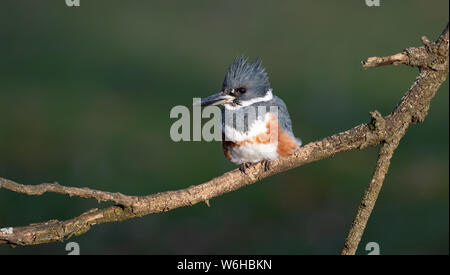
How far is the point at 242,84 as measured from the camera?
8.22 feet

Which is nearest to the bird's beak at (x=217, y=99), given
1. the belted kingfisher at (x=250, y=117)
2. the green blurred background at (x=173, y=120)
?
the belted kingfisher at (x=250, y=117)

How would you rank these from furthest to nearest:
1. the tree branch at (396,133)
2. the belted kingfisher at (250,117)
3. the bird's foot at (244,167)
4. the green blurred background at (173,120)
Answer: the green blurred background at (173,120)
the belted kingfisher at (250,117)
the bird's foot at (244,167)
the tree branch at (396,133)

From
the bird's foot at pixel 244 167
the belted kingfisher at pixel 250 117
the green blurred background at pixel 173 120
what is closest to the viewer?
the bird's foot at pixel 244 167

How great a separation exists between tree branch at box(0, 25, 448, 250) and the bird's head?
50 cm

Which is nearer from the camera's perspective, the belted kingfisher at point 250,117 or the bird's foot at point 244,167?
the bird's foot at point 244,167

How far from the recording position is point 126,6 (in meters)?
8.88

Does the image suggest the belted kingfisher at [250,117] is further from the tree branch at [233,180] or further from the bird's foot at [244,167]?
the tree branch at [233,180]

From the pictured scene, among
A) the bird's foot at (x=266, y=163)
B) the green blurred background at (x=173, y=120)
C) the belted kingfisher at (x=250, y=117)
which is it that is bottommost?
the bird's foot at (x=266, y=163)

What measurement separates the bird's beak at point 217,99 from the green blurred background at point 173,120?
2018mm

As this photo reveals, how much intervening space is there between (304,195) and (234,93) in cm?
262

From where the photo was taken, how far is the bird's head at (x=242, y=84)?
249 cm

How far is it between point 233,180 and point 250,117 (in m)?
0.47
